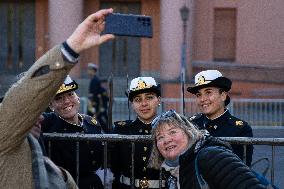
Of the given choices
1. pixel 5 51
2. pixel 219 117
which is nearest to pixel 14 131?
pixel 219 117

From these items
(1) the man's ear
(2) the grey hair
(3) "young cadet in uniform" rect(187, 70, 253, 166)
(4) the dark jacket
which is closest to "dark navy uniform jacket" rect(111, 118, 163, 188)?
(3) "young cadet in uniform" rect(187, 70, 253, 166)

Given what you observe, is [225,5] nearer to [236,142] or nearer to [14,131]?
[236,142]

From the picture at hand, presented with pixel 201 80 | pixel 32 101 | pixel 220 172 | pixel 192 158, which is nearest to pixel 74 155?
pixel 201 80

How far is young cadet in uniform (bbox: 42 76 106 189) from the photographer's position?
4176 millimetres

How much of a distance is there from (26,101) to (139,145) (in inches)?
85.8

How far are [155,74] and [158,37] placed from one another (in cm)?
137

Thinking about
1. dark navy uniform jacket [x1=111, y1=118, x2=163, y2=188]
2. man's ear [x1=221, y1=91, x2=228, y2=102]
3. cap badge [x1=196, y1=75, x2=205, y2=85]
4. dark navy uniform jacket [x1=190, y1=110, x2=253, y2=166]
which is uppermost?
cap badge [x1=196, y1=75, x2=205, y2=85]

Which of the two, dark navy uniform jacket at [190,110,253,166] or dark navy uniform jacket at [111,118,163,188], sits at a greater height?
dark navy uniform jacket at [190,110,253,166]

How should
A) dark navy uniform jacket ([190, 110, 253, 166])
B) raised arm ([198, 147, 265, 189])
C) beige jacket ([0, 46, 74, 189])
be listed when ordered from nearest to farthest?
beige jacket ([0, 46, 74, 189]) < raised arm ([198, 147, 265, 189]) < dark navy uniform jacket ([190, 110, 253, 166])

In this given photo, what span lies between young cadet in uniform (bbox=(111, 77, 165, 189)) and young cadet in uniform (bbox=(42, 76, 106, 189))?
149mm

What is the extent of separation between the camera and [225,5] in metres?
21.7

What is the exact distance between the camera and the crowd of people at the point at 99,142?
215 centimetres

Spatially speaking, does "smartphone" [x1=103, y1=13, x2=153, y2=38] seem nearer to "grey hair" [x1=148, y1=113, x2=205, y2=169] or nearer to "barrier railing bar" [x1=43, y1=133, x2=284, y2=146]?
"grey hair" [x1=148, y1=113, x2=205, y2=169]

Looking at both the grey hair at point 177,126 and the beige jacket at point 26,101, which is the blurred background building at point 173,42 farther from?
the beige jacket at point 26,101
